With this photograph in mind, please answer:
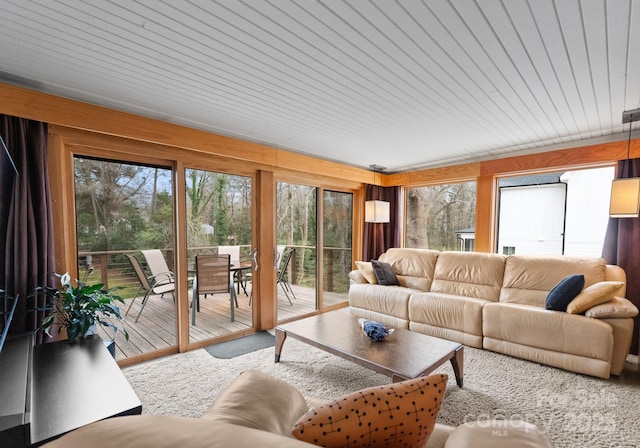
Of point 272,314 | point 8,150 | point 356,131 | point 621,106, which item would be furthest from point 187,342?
point 621,106

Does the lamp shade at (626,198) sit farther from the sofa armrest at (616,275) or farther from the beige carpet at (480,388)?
the beige carpet at (480,388)

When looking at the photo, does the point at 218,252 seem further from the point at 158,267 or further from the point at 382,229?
the point at 382,229

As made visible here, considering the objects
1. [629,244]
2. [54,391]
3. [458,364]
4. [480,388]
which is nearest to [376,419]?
[54,391]

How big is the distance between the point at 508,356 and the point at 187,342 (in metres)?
3.30

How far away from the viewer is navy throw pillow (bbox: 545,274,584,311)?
2758 millimetres

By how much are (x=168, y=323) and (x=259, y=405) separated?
2.46 meters

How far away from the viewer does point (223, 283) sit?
3.53m

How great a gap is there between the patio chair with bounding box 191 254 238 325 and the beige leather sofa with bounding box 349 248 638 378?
1.76 m

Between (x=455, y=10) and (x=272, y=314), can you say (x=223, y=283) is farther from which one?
(x=455, y=10)

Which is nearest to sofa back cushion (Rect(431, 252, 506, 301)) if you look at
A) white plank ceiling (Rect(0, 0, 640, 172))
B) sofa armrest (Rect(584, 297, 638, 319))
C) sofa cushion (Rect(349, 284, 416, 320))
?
sofa cushion (Rect(349, 284, 416, 320))

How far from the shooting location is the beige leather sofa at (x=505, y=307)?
251cm

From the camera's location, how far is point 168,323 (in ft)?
10.4

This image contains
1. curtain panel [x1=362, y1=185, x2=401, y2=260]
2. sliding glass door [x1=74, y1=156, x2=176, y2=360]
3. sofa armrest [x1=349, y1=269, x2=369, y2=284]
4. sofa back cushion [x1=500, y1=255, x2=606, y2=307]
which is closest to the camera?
sliding glass door [x1=74, y1=156, x2=176, y2=360]

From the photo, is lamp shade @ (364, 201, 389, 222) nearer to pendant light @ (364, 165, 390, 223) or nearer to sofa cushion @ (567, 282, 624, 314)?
pendant light @ (364, 165, 390, 223)
